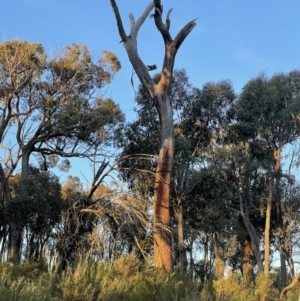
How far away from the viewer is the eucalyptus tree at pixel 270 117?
25.8m

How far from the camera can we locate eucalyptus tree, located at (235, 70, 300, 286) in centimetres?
2577

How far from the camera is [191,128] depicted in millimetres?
26125

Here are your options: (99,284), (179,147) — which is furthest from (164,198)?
(179,147)

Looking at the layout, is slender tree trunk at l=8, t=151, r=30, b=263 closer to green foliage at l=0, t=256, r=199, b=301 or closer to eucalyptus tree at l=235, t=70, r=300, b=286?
eucalyptus tree at l=235, t=70, r=300, b=286

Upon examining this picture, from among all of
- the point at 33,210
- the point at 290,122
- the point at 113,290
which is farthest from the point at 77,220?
the point at 290,122

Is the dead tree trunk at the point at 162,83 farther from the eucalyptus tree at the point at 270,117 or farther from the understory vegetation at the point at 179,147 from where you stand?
the eucalyptus tree at the point at 270,117

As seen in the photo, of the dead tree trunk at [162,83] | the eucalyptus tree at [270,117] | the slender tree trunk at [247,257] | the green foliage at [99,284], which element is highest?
the eucalyptus tree at [270,117]

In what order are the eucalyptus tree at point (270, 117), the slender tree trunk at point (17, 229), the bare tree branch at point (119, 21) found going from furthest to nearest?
the eucalyptus tree at point (270, 117) → the slender tree trunk at point (17, 229) → the bare tree branch at point (119, 21)

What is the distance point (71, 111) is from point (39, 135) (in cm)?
200

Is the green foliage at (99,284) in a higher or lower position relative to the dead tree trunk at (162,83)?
lower

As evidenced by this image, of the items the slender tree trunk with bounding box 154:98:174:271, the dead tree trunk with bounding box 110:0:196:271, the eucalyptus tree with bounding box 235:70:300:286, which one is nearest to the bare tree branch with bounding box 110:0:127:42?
the dead tree trunk with bounding box 110:0:196:271

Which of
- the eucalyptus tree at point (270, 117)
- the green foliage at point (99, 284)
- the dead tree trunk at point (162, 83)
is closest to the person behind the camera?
the green foliage at point (99, 284)

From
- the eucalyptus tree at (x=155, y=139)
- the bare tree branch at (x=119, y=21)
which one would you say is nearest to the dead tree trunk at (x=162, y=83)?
the bare tree branch at (x=119, y=21)

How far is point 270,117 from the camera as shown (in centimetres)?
2617
